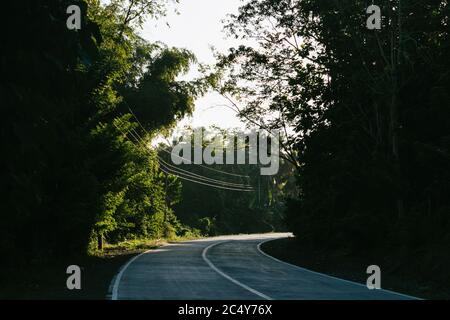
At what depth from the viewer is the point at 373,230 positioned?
25656mm

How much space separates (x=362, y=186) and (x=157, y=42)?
28793mm

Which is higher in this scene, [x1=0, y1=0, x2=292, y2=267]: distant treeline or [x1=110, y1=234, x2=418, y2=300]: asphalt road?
[x1=0, y1=0, x2=292, y2=267]: distant treeline

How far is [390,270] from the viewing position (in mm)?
22000

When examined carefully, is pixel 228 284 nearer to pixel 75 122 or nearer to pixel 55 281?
pixel 55 281

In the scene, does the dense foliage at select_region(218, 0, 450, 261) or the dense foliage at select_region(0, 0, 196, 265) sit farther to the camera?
the dense foliage at select_region(218, 0, 450, 261)

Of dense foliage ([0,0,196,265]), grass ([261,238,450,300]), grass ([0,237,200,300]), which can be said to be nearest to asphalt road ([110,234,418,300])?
grass ([0,237,200,300])

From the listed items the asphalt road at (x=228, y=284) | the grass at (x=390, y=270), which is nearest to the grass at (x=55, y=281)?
the asphalt road at (x=228, y=284)

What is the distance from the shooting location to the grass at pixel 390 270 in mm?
17539

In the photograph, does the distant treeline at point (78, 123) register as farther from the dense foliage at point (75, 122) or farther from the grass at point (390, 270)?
the grass at point (390, 270)

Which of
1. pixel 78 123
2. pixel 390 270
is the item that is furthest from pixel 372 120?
pixel 78 123

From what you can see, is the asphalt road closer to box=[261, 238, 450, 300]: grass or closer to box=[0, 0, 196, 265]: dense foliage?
box=[261, 238, 450, 300]: grass

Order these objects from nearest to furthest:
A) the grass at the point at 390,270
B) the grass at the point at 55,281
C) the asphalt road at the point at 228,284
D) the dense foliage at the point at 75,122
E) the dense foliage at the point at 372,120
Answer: the dense foliage at the point at 75,122
the asphalt road at the point at 228,284
the grass at the point at 55,281
the grass at the point at 390,270
the dense foliage at the point at 372,120

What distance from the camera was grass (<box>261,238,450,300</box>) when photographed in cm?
1754

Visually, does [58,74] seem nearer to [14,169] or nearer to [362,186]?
[14,169]
